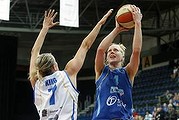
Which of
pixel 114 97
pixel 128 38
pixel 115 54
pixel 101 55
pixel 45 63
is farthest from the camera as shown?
pixel 128 38

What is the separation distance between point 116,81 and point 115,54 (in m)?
0.26

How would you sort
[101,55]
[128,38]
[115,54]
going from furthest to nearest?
[128,38]
[101,55]
[115,54]

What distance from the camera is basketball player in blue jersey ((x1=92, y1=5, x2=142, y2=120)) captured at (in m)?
3.66

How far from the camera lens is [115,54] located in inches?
150

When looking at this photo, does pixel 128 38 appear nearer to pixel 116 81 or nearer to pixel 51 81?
pixel 116 81

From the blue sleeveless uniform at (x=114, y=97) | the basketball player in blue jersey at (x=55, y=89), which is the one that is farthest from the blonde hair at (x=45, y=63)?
the blue sleeveless uniform at (x=114, y=97)

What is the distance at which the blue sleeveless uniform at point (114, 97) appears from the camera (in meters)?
3.64

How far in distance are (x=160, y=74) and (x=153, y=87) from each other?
0.87m

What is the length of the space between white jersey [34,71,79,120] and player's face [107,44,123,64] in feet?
2.20

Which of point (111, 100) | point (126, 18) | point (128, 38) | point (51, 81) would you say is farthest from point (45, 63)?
point (128, 38)

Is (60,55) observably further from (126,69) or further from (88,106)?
(126,69)

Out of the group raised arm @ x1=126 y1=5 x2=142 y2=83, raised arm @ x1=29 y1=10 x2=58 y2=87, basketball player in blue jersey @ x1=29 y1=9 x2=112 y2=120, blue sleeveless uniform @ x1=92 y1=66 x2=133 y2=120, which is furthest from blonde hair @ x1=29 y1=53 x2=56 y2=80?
raised arm @ x1=126 y1=5 x2=142 y2=83

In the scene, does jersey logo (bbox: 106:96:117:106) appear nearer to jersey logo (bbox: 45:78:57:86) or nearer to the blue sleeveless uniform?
the blue sleeveless uniform

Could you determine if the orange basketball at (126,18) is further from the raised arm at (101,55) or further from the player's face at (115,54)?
the player's face at (115,54)
